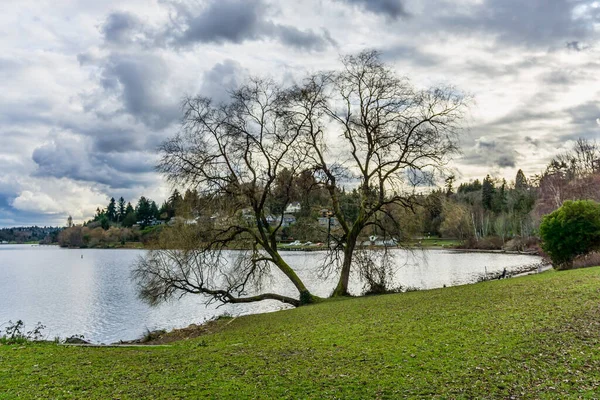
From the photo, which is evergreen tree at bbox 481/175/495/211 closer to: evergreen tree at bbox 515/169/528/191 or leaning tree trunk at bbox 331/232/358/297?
evergreen tree at bbox 515/169/528/191

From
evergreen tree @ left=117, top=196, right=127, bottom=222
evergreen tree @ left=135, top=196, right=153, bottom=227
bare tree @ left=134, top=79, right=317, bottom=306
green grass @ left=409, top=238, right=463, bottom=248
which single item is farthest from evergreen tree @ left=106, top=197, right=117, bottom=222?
bare tree @ left=134, top=79, right=317, bottom=306

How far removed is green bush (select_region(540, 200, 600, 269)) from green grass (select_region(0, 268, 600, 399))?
1196 cm

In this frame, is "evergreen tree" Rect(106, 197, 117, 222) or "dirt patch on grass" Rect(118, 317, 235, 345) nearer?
"dirt patch on grass" Rect(118, 317, 235, 345)

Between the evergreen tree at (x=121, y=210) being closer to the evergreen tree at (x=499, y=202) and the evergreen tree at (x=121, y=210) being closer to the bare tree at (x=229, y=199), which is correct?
the evergreen tree at (x=499, y=202)

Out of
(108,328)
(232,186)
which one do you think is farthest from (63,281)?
(232,186)

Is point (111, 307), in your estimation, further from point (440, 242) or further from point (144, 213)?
point (144, 213)

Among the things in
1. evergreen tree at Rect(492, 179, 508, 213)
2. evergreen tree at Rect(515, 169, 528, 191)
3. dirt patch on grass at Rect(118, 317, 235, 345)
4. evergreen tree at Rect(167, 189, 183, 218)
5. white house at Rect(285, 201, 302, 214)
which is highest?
evergreen tree at Rect(515, 169, 528, 191)

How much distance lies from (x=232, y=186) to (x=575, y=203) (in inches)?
748

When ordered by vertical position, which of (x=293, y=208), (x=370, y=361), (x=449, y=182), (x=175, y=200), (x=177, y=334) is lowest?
(x=177, y=334)

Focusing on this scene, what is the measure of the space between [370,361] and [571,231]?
2098 centimetres

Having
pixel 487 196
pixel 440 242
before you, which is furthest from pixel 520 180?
pixel 440 242

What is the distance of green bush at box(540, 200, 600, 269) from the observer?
929 inches

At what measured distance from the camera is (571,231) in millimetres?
24172

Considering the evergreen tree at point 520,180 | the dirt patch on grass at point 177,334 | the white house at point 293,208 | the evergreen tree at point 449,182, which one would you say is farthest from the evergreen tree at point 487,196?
the dirt patch on grass at point 177,334
